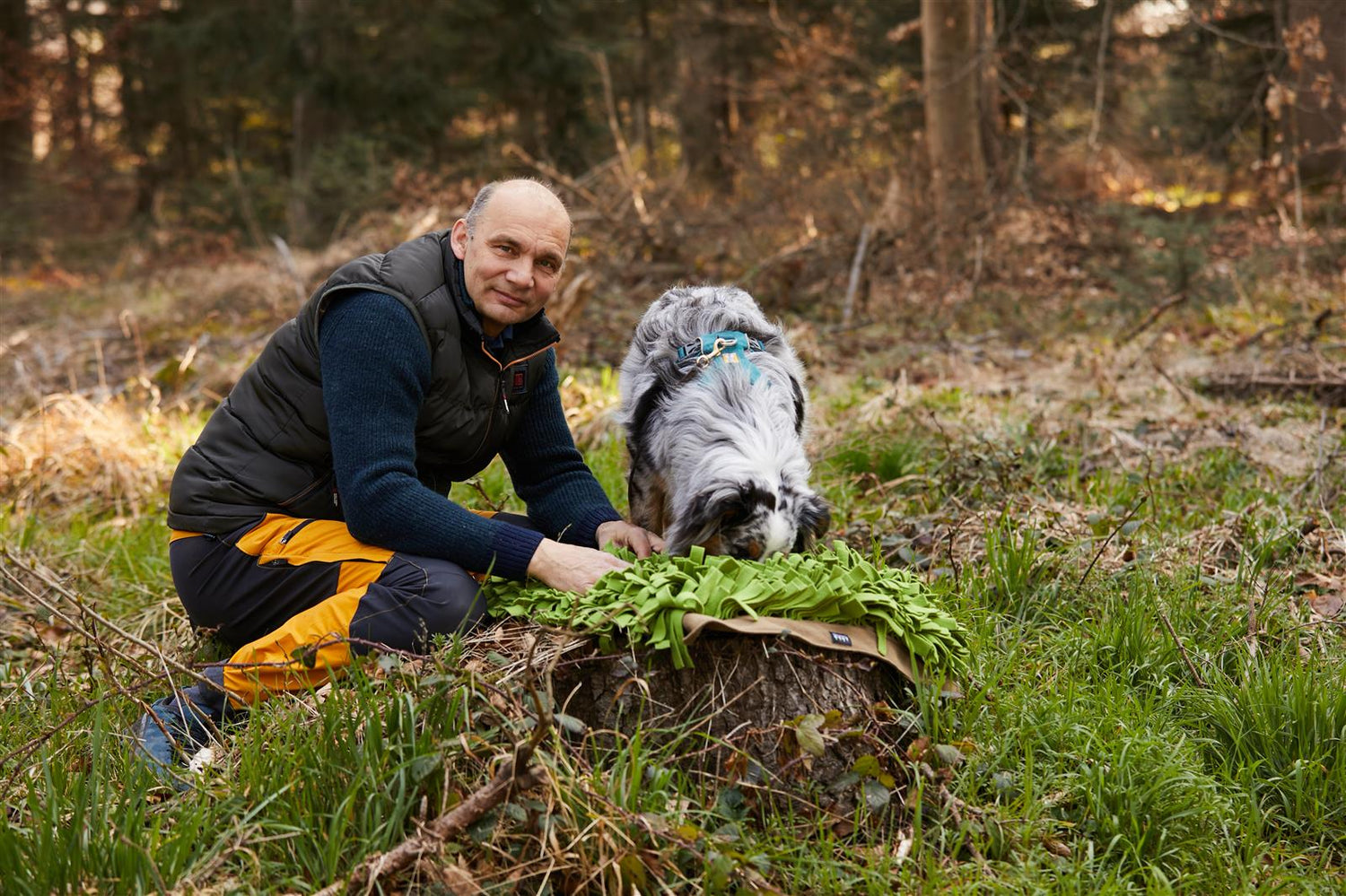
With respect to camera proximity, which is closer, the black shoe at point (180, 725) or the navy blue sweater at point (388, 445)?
the black shoe at point (180, 725)

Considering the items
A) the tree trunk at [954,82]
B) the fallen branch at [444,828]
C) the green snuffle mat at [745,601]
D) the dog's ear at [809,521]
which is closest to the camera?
the fallen branch at [444,828]

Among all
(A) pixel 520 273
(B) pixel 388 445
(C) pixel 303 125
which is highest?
(C) pixel 303 125

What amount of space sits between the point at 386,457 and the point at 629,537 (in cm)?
96

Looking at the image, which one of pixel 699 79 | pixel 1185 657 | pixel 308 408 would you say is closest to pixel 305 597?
pixel 308 408

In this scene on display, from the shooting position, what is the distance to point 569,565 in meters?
3.14

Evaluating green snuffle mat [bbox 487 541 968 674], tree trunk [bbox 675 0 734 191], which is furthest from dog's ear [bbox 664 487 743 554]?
tree trunk [bbox 675 0 734 191]

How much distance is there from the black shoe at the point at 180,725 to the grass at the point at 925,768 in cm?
7

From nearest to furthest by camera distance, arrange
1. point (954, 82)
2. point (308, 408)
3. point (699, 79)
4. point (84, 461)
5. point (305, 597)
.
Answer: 1. point (305, 597)
2. point (308, 408)
3. point (84, 461)
4. point (954, 82)
5. point (699, 79)

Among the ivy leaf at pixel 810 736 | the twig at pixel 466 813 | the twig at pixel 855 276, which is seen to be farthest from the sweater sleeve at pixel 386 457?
the twig at pixel 855 276

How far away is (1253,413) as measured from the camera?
242 inches

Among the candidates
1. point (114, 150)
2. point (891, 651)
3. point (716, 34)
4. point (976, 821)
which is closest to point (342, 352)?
point (891, 651)

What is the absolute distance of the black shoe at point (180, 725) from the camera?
109 inches

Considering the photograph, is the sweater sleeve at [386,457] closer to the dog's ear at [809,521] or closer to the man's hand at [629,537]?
the man's hand at [629,537]

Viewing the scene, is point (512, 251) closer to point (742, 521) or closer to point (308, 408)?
point (308, 408)
